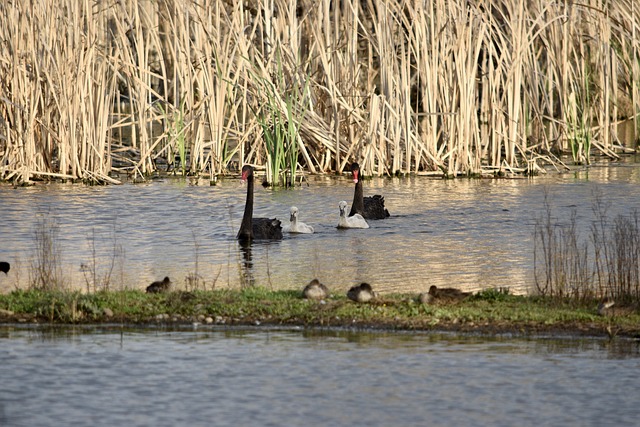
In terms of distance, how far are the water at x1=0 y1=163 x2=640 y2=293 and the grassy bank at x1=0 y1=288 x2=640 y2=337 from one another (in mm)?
766

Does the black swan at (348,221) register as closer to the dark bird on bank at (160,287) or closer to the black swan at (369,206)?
the black swan at (369,206)

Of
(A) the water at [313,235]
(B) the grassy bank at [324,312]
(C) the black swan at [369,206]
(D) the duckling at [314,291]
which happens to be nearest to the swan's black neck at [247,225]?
(A) the water at [313,235]

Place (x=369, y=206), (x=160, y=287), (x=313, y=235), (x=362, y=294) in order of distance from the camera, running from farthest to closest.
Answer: (x=369, y=206) → (x=313, y=235) → (x=160, y=287) → (x=362, y=294)

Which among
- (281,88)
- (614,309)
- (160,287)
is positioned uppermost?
(281,88)

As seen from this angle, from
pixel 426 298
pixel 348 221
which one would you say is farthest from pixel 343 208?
pixel 426 298

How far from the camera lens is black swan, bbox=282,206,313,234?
17234mm

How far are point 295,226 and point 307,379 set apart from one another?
7909 millimetres

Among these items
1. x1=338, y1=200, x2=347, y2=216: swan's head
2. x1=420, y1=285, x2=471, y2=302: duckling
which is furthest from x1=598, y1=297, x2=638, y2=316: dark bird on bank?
x1=338, y1=200, x2=347, y2=216: swan's head

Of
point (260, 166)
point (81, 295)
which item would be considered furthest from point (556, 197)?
point (81, 295)

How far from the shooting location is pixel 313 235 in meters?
17.6

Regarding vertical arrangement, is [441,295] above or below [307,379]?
above

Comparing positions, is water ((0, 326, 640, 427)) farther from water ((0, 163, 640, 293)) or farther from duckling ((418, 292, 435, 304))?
water ((0, 163, 640, 293))

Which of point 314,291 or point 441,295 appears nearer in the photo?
point 441,295

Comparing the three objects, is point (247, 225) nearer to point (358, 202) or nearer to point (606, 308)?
point (358, 202)
